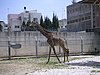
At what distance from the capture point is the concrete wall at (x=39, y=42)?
98.6ft

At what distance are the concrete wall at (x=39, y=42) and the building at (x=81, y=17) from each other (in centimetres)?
3716

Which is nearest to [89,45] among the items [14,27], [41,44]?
[41,44]

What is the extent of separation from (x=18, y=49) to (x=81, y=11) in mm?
60576

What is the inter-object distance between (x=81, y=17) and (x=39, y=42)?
187 ft

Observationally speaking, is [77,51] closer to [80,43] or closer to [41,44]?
[80,43]

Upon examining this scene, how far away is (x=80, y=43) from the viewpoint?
3594 centimetres

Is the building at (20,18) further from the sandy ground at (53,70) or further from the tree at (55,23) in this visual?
the sandy ground at (53,70)

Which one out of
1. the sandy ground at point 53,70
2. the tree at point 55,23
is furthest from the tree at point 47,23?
the sandy ground at point 53,70

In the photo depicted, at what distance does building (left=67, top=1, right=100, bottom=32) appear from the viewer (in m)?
76.3

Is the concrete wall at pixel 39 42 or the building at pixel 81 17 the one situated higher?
the building at pixel 81 17

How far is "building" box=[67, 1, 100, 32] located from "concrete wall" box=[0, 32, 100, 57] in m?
37.2

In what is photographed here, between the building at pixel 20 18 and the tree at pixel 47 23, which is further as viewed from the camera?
the building at pixel 20 18

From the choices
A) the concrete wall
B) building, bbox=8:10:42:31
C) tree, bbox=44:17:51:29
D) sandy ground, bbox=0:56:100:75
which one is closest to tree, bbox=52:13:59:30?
tree, bbox=44:17:51:29

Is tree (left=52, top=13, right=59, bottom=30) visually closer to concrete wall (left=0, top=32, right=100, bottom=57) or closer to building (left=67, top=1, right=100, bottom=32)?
building (left=67, top=1, right=100, bottom=32)
